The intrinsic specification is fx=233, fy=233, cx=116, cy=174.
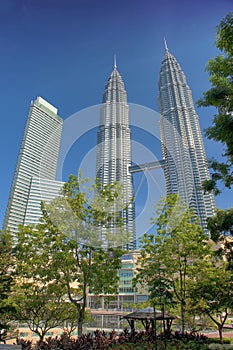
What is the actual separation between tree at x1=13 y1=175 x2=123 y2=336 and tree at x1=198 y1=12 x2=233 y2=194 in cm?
523

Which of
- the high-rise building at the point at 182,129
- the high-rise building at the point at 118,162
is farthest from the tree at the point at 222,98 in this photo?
the high-rise building at the point at 182,129

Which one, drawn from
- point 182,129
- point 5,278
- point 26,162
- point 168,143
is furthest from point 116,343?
point 26,162

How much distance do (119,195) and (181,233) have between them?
393 cm

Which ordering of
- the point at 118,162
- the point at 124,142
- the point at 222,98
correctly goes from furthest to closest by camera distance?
the point at 124,142 < the point at 118,162 < the point at 222,98

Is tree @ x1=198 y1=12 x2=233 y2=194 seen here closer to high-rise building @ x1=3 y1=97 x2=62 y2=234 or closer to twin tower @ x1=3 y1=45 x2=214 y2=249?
twin tower @ x1=3 y1=45 x2=214 y2=249

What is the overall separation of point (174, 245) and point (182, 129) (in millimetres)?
55394

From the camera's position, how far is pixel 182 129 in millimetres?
63562

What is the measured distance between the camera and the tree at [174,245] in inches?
488

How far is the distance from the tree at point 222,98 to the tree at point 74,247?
5.23m

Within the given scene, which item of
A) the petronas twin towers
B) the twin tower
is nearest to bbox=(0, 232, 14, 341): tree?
the petronas twin towers

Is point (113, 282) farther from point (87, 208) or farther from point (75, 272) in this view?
point (87, 208)

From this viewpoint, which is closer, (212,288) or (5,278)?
(212,288)

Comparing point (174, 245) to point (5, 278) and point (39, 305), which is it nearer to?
point (39, 305)

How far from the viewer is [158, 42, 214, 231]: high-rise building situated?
3219 centimetres
